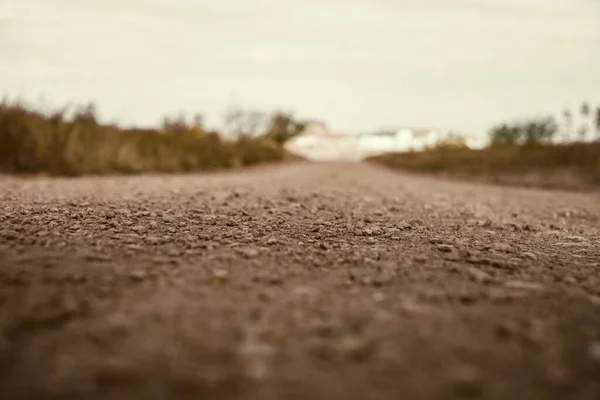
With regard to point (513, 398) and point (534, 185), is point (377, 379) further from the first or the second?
point (534, 185)

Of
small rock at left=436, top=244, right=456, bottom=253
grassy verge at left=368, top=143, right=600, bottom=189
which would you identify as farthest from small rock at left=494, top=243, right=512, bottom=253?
grassy verge at left=368, top=143, right=600, bottom=189

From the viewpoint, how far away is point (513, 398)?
3.67 ft

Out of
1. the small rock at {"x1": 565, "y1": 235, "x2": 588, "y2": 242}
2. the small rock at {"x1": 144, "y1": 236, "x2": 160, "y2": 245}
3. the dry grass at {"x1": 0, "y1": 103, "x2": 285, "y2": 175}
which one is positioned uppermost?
the dry grass at {"x1": 0, "y1": 103, "x2": 285, "y2": 175}

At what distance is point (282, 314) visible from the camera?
5.03 ft

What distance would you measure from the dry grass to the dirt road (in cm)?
574

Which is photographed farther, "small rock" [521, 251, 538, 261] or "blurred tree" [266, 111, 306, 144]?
"blurred tree" [266, 111, 306, 144]

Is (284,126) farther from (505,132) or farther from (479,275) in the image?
(479,275)

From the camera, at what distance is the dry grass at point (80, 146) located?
8164 millimetres

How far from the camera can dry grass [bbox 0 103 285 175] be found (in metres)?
8.16

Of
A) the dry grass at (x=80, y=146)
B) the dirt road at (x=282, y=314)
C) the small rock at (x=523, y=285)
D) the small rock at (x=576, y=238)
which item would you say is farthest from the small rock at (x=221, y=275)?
the dry grass at (x=80, y=146)

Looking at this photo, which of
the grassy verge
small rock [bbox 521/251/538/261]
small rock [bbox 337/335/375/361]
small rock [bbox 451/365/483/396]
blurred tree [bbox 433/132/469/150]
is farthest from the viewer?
blurred tree [bbox 433/132/469/150]

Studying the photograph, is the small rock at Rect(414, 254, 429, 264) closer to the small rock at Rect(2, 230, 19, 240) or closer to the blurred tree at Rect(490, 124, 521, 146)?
the small rock at Rect(2, 230, 19, 240)

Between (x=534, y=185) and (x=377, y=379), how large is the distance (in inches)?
444

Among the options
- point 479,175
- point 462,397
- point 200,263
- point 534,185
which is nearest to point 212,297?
point 200,263
